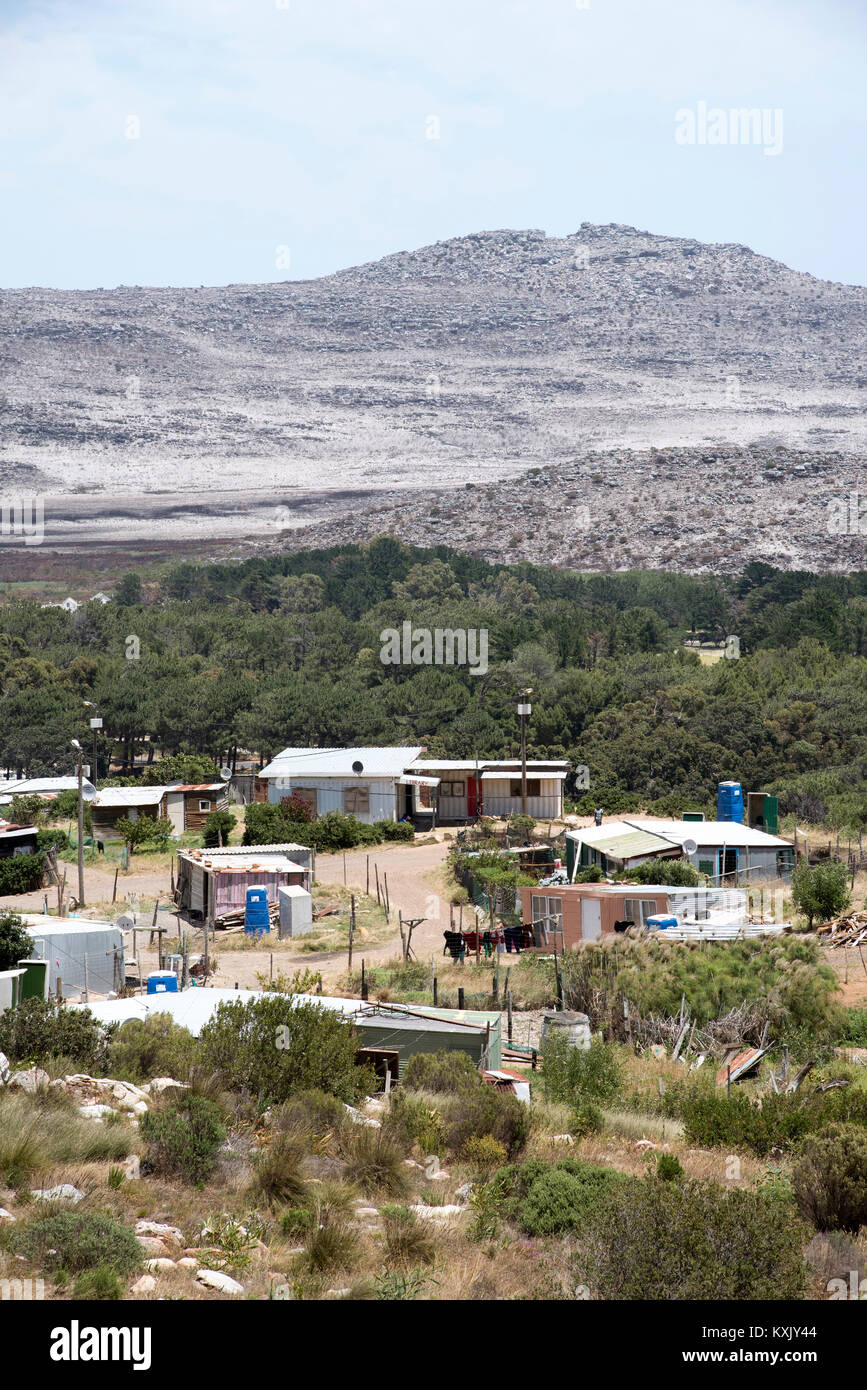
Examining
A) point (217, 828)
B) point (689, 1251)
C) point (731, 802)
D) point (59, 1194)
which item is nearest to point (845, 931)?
point (731, 802)

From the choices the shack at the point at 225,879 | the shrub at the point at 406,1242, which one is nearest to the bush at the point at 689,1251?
the shrub at the point at 406,1242

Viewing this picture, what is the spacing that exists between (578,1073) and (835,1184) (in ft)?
15.0

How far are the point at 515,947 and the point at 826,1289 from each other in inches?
620

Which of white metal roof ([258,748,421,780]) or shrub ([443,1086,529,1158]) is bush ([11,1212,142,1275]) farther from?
white metal roof ([258,748,421,780])

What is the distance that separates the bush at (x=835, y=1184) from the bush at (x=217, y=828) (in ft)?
86.9

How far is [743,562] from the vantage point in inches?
4835

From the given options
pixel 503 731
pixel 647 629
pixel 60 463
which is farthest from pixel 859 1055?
pixel 60 463

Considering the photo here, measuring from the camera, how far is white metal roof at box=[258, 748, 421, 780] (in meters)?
38.5

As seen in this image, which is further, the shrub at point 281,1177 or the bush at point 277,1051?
the bush at point 277,1051

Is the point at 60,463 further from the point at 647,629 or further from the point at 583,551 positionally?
the point at 647,629

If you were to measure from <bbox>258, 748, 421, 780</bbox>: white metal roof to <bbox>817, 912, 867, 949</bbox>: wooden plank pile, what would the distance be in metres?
17.4

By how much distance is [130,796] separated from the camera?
36875 mm

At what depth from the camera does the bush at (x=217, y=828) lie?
114 ft

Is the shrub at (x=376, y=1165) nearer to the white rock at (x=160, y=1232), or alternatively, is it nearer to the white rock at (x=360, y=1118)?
the white rock at (x=360, y=1118)
